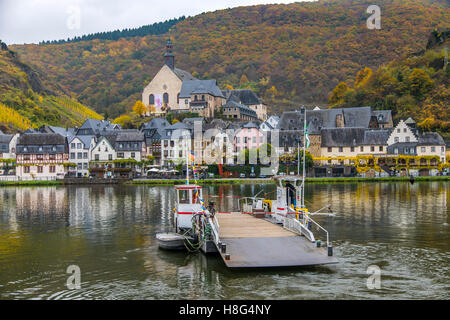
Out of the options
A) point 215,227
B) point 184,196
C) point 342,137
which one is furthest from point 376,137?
point 215,227

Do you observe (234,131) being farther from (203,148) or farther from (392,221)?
(392,221)

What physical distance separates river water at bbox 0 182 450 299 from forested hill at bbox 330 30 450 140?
293 feet

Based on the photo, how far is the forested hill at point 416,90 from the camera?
125812 millimetres

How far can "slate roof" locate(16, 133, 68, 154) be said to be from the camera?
4535 inches

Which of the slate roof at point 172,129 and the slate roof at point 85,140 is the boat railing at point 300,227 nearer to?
the slate roof at point 172,129

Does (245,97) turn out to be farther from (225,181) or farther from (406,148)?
(225,181)

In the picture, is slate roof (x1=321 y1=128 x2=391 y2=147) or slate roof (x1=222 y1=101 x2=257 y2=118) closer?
slate roof (x1=321 y1=128 x2=391 y2=147)

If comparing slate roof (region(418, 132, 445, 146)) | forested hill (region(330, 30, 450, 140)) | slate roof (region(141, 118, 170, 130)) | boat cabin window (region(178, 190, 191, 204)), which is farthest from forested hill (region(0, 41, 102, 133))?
boat cabin window (region(178, 190, 191, 204))

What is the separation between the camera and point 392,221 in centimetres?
3991

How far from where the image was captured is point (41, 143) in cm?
11656

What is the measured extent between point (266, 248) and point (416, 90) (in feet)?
416

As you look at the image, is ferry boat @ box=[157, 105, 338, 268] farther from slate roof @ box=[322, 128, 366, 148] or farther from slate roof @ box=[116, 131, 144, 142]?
slate roof @ box=[116, 131, 144, 142]

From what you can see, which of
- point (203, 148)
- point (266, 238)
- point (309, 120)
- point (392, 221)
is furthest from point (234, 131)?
point (266, 238)
